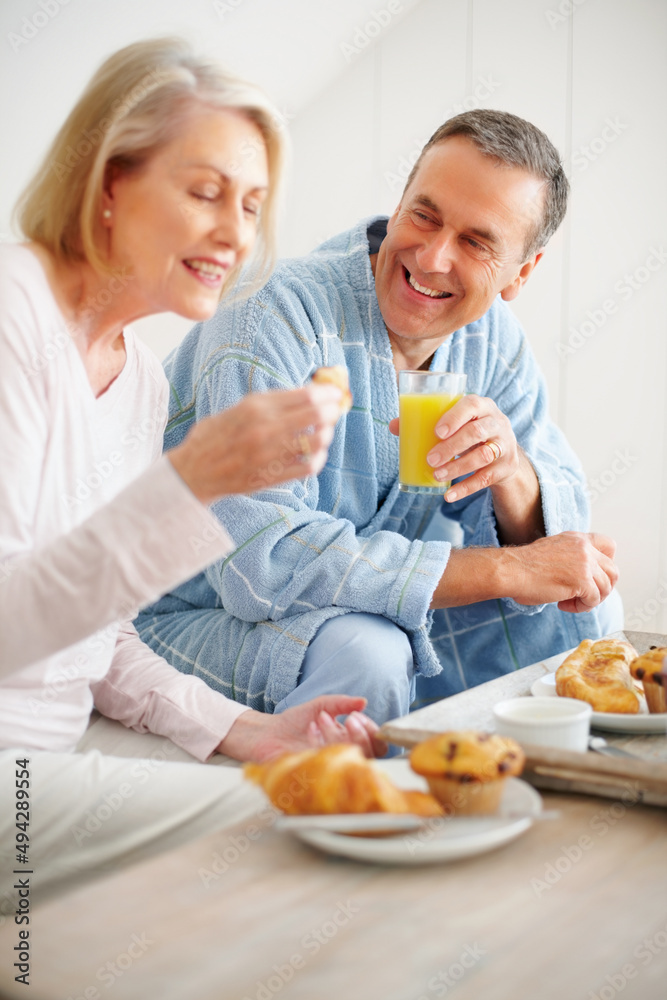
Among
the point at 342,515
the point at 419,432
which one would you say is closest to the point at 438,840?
the point at 419,432

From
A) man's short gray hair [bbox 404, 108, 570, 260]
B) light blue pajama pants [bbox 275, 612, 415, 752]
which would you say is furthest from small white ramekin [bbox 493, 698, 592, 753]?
man's short gray hair [bbox 404, 108, 570, 260]

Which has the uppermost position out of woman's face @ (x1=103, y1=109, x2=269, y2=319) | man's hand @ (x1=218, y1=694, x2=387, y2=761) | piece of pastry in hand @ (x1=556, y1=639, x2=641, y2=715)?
woman's face @ (x1=103, y1=109, x2=269, y2=319)

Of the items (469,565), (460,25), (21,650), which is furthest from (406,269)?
(460,25)

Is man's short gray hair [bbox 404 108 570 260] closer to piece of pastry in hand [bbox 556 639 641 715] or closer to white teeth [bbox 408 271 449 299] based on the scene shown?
white teeth [bbox 408 271 449 299]

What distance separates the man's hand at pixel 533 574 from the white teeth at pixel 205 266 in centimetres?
76

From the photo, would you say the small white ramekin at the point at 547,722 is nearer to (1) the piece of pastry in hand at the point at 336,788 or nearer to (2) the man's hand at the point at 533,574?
(1) the piece of pastry in hand at the point at 336,788

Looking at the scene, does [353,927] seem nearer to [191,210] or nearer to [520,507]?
[191,210]

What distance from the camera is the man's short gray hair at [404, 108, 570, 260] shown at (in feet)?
6.12

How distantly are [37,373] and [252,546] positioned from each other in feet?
2.02

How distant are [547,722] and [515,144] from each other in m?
1.28

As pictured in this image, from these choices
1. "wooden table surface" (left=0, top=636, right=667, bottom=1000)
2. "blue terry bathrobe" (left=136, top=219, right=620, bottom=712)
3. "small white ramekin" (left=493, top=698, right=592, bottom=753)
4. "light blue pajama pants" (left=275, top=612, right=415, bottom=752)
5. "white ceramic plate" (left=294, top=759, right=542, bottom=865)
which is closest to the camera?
"wooden table surface" (left=0, top=636, right=667, bottom=1000)

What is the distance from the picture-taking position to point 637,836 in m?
0.89

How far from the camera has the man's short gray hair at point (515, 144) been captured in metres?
1.87

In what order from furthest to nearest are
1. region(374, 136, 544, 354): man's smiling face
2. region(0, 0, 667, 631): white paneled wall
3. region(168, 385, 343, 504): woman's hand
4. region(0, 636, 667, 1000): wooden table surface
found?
region(0, 0, 667, 631): white paneled wall → region(374, 136, 544, 354): man's smiling face → region(168, 385, 343, 504): woman's hand → region(0, 636, 667, 1000): wooden table surface
